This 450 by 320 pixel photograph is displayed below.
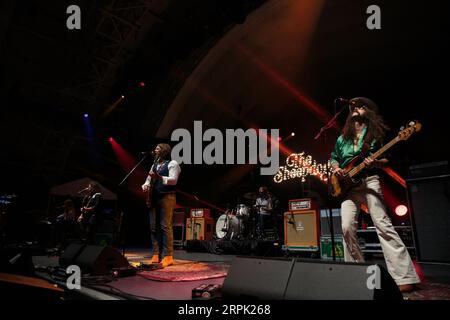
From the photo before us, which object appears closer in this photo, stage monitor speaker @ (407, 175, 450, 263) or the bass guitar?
the bass guitar

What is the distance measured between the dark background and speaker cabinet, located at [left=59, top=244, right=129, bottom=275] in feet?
19.9

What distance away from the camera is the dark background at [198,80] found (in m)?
8.49

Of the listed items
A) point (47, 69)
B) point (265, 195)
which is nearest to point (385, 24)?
point (265, 195)

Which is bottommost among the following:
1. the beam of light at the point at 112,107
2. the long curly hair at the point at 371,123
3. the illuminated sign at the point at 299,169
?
the long curly hair at the point at 371,123

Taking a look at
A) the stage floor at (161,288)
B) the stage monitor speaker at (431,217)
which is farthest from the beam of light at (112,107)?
the stage monitor speaker at (431,217)

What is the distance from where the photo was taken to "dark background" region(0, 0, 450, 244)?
8492 mm

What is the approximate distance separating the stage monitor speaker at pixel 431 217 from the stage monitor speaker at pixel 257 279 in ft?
12.1

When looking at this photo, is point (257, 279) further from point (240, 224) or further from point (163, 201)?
point (240, 224)

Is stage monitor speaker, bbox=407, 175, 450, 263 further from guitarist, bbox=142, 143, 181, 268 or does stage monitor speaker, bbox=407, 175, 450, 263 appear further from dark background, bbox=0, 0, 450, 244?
dark background, bbox=0, 0, 450, 244

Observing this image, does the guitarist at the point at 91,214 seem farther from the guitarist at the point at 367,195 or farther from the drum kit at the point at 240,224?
the guitarist at the point at 367,195

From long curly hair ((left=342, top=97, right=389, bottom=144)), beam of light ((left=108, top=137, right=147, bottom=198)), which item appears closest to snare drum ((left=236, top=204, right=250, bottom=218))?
beam of light ((left=108, top=137, right=147, bottom=198))

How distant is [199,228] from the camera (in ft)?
31.6

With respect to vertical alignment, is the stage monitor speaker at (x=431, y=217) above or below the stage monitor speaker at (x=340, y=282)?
above

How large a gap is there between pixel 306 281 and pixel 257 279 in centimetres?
32
